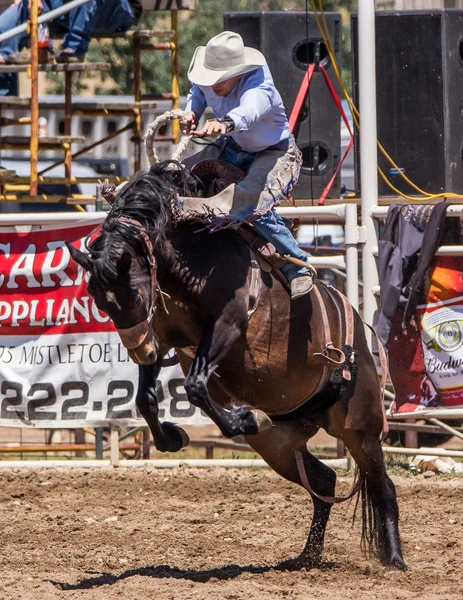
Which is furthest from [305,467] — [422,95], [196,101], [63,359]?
[422,95]

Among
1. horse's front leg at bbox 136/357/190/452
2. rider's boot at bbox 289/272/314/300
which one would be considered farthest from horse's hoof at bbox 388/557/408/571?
rider's boot at bbox 289/272/314/300

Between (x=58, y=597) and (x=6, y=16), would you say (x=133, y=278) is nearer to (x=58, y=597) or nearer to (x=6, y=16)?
(x=58, y=597)

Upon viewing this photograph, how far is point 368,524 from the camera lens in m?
5.90

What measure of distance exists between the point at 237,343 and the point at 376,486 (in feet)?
4.64

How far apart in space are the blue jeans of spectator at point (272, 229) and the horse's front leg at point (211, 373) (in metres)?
0.48

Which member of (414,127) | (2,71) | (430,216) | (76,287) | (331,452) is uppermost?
(2,71)

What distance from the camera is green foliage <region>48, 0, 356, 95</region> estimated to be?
68.3 feet

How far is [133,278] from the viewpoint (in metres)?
4.67

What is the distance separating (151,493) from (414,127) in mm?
3746

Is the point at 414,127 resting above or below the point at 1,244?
above

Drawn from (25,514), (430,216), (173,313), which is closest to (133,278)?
(173,313)

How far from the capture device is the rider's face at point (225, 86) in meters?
5.07

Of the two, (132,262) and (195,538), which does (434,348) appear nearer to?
(195,538)

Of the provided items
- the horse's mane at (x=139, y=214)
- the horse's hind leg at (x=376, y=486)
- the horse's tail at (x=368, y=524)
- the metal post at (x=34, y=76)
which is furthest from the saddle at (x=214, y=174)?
the metal post at (x=34, y=76)
